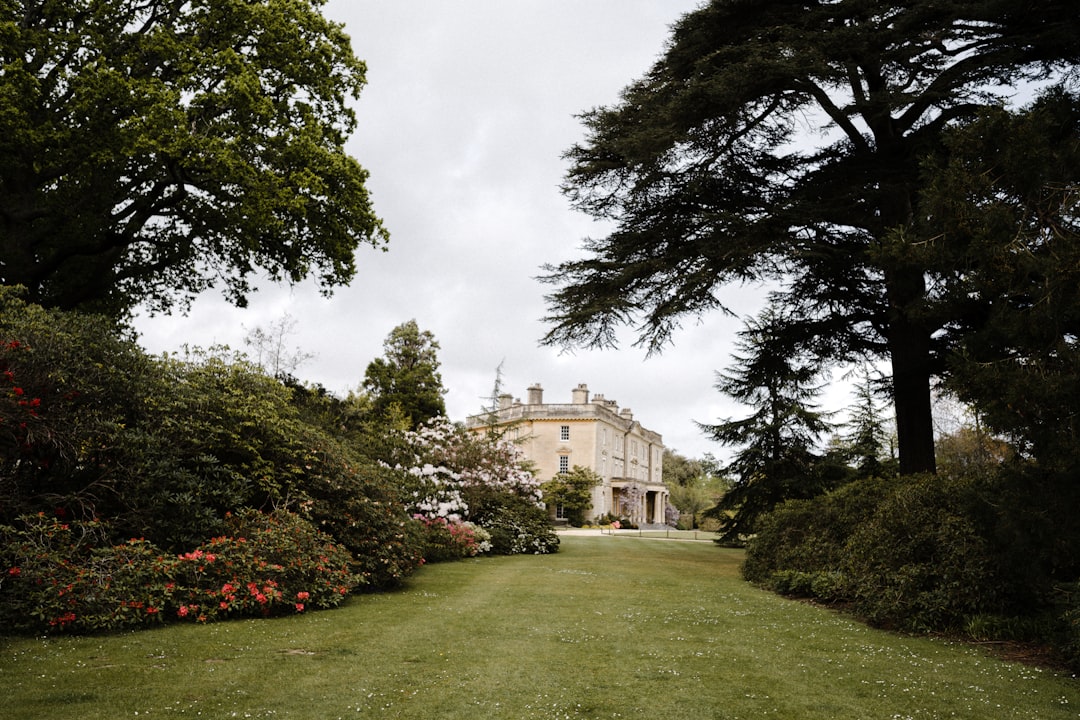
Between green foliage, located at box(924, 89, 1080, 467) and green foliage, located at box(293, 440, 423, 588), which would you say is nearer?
green foliage, located at box(924, 89, 1080, 467)

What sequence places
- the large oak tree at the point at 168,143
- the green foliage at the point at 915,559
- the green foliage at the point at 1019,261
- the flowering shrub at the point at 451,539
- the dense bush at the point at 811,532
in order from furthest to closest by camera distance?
the flowering shrub at the point at 451,539 → the large oak tree at the point at 168,143 → the dense bush at the point at 811,532 → the green foliage at the point at 915,559 → the green foliage at the point at 1019,261

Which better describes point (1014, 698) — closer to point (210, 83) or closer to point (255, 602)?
point (255, 602)

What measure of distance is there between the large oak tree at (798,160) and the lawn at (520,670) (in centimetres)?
583

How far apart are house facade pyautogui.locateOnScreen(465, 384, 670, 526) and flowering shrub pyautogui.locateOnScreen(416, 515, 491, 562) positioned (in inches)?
1102

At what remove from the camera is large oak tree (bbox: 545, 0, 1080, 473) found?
36.2 ft

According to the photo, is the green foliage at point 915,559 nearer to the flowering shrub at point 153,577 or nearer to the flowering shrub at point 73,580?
the flowering shrub at point 153,577

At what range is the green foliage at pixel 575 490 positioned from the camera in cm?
4606

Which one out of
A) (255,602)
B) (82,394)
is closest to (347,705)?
(255,602)

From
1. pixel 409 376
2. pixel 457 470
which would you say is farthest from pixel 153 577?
pixel 409 376

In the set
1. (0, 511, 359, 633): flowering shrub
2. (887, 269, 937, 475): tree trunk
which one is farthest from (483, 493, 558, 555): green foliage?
(0, 511, 359, 633): flowering shrub

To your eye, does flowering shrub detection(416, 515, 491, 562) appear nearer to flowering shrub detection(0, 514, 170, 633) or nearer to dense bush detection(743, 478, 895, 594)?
dense bush detection(743, 478, 895, 594)

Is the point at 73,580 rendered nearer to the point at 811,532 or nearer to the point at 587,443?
the point at 811,532

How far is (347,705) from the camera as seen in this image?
4523mm

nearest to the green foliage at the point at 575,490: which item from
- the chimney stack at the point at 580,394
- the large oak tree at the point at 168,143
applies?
the chimney stack at the point at 580,394
